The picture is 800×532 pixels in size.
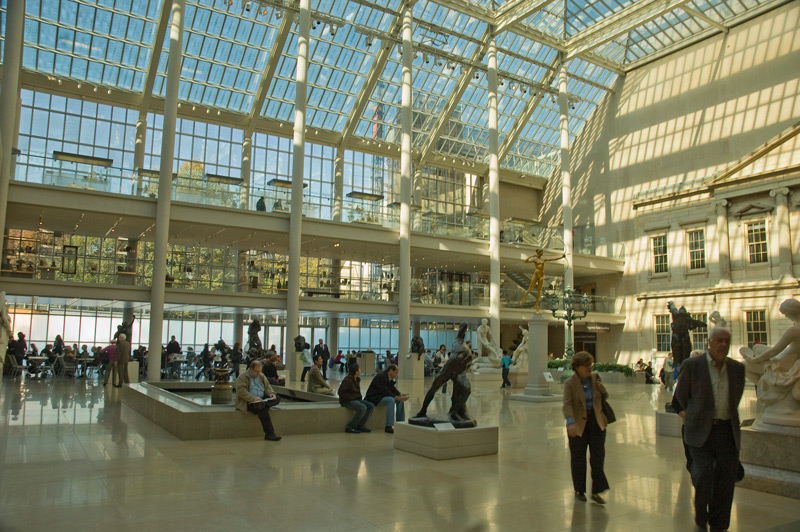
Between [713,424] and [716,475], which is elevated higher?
[713,424]

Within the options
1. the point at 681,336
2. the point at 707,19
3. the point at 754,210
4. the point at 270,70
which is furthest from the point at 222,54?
the point at 681,336

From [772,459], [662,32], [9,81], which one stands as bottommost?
[772,459]

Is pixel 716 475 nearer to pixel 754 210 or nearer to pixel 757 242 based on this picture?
pixel 757 242

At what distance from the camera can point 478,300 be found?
1292 inches

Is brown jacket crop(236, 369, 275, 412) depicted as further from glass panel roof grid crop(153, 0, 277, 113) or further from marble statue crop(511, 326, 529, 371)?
glass panel roof grid crop(153, 0, 277, 113)

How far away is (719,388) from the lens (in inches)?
204

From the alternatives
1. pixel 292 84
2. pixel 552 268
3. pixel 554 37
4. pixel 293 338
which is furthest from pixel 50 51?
pixel 552 268

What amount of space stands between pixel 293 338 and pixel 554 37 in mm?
24132

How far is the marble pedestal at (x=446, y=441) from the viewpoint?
822 centimetres

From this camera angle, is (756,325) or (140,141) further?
(140,141)

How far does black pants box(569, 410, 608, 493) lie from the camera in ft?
20.1

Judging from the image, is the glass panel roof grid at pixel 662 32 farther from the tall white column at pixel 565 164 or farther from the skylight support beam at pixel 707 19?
the tall white column at pixel 565 164

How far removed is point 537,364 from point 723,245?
61.5ft

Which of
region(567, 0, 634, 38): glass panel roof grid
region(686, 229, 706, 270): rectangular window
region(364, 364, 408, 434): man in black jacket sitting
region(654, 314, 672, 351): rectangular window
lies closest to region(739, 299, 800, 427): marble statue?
region(364, 364, 408, 434): man in black jacket sitting
